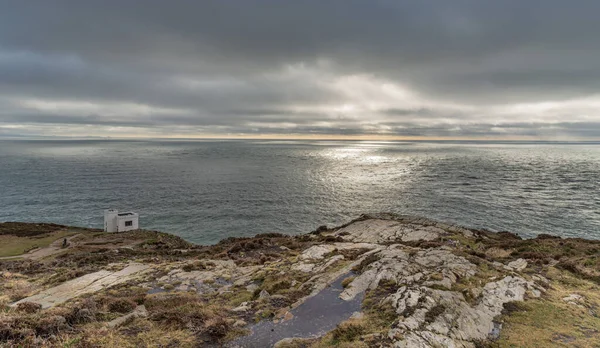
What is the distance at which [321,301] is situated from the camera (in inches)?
669

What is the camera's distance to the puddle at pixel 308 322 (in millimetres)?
13336

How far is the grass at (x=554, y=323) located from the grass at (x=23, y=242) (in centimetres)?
5807

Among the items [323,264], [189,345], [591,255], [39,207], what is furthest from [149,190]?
[591,255]

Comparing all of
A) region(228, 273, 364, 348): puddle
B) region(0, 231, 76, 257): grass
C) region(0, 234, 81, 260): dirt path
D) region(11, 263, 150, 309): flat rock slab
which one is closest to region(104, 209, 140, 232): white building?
region(0, 231, 76, 257): grass

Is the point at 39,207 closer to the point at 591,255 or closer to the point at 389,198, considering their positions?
the point at 389,198

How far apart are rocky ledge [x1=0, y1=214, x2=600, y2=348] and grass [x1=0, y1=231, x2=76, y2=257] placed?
19.1 m

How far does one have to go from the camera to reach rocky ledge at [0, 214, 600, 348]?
41.9ft

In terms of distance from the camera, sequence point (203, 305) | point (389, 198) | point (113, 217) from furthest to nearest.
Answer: point (389, 198)
point (113, 217)
point (203, 305)

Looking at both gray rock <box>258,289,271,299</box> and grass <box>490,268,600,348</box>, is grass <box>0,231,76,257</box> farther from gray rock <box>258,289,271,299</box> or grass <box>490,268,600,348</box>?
grass <box>490,268,600,348</box>

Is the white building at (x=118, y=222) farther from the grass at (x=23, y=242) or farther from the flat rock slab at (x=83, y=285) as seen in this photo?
the flat rock slab at (x=83, y=285)

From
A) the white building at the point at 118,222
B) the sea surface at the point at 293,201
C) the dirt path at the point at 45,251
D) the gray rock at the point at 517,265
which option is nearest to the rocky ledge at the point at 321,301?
the gray rock at the point at 517,265

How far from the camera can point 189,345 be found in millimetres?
12875

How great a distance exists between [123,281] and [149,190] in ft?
260

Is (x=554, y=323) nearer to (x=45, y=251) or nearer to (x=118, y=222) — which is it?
(x=45, y=251)
